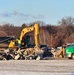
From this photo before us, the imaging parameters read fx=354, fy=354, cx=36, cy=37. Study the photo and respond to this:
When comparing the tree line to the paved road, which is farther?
the tree line

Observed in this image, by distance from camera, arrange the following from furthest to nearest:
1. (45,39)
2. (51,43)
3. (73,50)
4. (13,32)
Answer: (13,32), (45,39), (51,43), (73,50)

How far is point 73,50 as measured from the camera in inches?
1430

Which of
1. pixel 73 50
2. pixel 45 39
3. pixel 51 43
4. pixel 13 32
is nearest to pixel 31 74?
pixel 73 50

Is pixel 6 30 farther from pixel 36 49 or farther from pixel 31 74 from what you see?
pixel 31 74

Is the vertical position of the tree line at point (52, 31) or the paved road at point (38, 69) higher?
the tree line at point (52, 31)

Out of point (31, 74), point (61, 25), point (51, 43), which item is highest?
point (61, 25)

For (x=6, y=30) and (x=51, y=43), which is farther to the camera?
(x=6, y=30)

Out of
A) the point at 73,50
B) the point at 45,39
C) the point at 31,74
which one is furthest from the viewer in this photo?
the point at 45,39

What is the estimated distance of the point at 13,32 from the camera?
11300 centimetres

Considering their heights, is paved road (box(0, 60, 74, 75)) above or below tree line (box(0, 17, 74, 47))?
below

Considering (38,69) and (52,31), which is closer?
(38,69)

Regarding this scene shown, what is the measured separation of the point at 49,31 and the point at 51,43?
22.7 metres

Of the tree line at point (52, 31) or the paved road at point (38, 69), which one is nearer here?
the paved road at point (38, 69)

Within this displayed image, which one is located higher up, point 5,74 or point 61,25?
point 61,25
